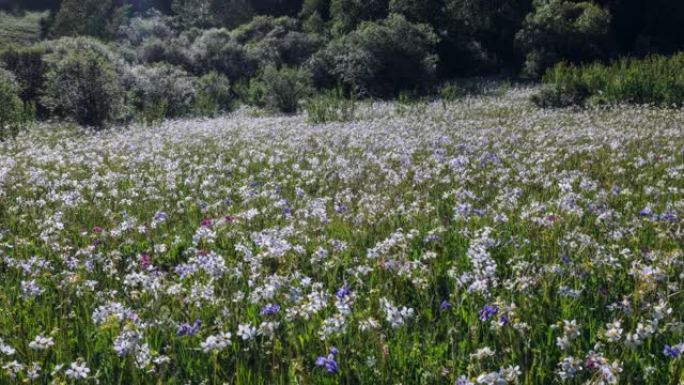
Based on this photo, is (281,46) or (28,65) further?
(281,46)

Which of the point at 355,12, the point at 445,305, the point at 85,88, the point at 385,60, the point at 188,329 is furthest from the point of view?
the point at 355,12

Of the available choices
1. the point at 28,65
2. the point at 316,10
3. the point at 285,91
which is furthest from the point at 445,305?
the point at 316,10

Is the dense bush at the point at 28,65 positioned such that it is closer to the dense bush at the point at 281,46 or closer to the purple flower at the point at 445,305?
the dense bush at the point at 281,46

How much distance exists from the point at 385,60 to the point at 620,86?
50.8ft

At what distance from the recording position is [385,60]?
3344 cm

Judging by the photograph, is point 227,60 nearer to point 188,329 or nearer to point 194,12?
point 194,12

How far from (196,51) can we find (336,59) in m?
13.3

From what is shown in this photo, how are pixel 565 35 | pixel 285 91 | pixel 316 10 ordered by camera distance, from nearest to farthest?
pixel 285 91, pixel 565 35, pixel 316 10

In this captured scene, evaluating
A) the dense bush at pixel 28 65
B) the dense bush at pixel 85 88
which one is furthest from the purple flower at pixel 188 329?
the dense bush at pixel 28 65

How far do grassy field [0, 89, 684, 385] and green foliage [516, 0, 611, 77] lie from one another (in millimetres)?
28593

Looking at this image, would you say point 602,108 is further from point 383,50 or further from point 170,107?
point 170,107

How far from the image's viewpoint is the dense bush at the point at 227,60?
41.6m

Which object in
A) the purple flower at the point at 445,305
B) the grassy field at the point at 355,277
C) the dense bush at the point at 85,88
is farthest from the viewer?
the dense bush at the point at 85,88

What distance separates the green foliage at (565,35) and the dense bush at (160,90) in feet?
70.1
